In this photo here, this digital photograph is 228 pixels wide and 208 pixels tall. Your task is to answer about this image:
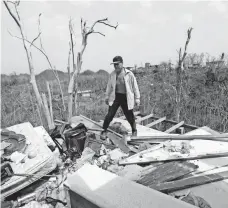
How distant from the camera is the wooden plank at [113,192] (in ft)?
5.85

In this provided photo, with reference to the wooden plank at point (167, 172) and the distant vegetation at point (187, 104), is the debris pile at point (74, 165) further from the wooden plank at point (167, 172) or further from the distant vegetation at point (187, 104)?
the distant vegetation at point (187, 104)

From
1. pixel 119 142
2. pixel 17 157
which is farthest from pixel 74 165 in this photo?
pixel 119 142

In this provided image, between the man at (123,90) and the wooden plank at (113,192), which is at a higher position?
the man at (123,90)

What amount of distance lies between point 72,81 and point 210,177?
4.48 m

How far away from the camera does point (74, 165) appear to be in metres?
3.44

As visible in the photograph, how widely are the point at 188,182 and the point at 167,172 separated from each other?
351mm

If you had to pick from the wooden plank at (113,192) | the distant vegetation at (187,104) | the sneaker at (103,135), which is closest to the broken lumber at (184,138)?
the sneaker at (103,135)

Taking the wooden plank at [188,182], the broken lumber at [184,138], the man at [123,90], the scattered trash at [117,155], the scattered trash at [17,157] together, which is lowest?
the scattered trash at [117,155]

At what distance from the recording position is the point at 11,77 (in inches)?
852

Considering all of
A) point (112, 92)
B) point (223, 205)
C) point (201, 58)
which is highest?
point (201, 58)

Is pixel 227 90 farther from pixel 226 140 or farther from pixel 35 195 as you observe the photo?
pixel 35 195

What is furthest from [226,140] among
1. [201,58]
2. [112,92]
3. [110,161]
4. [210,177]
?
[201,58]

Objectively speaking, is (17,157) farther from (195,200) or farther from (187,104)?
(187,104)

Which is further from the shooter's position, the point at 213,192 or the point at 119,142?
the point at 119,142
